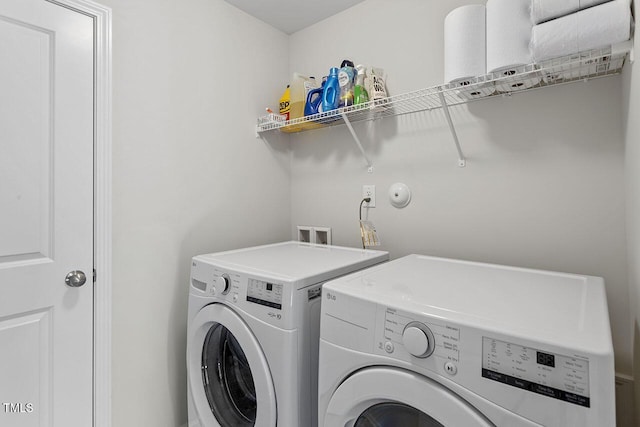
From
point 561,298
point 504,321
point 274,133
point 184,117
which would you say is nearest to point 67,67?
point 184,117

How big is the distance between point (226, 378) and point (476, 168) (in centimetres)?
148

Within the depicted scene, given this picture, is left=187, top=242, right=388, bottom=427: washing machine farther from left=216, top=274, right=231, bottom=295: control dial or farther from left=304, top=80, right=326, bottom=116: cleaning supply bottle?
left=304, top=80, right=326, bottom=116: cleaning supply bottle

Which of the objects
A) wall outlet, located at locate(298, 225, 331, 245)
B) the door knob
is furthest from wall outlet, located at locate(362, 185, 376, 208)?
the door knob

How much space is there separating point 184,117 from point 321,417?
1.50m

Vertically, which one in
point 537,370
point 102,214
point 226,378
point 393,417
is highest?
point 102,214

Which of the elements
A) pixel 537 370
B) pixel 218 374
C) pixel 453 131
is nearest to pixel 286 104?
pixel 453 131

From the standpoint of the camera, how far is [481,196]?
1.55 meters

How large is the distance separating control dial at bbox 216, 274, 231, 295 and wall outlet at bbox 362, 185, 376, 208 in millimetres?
929

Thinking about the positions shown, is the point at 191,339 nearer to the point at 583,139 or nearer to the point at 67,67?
the point at 67,67

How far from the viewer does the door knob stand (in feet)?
4.47

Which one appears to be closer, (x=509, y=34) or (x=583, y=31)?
(x=583, y=31)

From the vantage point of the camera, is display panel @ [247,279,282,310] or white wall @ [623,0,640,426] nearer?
white wall @ [623,0,640,426]

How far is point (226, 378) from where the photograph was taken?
4.88 feet

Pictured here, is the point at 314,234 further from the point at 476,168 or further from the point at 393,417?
the point at 393,417
